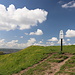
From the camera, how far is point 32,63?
2184cm

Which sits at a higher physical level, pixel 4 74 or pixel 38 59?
pixel 38 59

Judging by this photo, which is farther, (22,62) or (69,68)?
(22,62)

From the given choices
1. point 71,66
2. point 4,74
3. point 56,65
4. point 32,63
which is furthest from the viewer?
point 32,63

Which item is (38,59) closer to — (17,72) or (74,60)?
(17,72)

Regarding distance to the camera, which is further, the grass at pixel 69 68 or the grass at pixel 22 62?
the grass at pixel 22 62

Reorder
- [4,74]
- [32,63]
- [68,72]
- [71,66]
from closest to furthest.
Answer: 1. [68,72]
2. [71,66]
3. [4,74]
4. [32,63]

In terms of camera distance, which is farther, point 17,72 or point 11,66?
point 11,66

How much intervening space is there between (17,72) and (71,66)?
7.67 metres

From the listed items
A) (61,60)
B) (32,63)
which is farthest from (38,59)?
(61,60)

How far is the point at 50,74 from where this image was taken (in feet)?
53.9

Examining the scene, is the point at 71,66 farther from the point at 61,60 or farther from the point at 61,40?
the point at 61,40

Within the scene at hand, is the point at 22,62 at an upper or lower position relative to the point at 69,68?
upper

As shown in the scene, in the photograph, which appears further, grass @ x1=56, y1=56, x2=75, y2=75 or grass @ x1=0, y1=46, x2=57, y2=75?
grass @ x1=0, y1=46, x2=57, y2=75

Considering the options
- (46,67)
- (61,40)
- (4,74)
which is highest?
(61,40)
